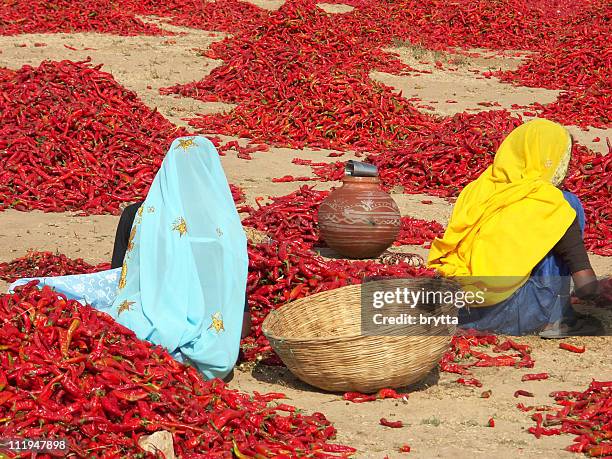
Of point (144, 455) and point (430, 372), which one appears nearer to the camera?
point (144, 455)

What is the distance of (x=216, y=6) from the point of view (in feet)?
75.6

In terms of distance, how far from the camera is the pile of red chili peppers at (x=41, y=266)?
7.90m


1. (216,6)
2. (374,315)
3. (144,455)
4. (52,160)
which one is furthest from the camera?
(216,6)

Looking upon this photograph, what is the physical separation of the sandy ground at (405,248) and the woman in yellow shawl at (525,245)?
25cm

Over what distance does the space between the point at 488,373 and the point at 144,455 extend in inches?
101

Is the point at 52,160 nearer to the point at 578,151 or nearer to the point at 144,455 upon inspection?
the point at 578,151

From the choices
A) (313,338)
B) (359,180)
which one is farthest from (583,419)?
(359,180)

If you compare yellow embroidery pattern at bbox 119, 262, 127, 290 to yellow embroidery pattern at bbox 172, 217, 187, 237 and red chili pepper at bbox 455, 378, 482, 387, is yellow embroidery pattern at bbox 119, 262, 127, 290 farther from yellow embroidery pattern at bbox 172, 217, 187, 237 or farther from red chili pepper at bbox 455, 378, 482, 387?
red chili pepper at bbox 455, 378, 482, 387

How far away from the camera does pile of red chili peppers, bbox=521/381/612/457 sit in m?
5.06

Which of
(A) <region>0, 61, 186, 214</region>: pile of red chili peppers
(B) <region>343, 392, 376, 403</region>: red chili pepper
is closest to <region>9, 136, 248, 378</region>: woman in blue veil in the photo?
(B) <region>343, 392, 376, 403</region>: red chili pepper

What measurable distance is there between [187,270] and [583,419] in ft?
7.62

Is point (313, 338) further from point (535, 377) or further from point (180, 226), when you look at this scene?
point (535, 377)

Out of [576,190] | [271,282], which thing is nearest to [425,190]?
[576,190]

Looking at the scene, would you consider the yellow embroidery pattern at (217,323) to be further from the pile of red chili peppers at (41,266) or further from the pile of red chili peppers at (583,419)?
the pile of red chili peppers at (41,266)
